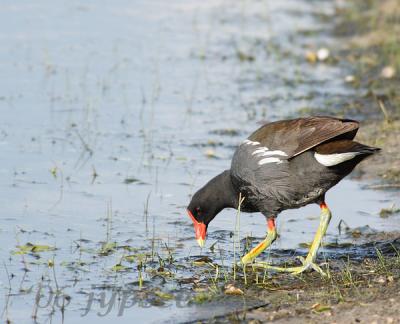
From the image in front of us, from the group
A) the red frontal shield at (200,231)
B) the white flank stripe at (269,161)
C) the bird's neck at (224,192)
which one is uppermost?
the white flank stripe at (269,161)

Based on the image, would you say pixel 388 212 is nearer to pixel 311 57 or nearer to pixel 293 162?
pixel 293 162

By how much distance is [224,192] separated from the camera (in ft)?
20.5

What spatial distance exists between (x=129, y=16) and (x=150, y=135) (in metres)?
5.84

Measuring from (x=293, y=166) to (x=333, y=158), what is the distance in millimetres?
300

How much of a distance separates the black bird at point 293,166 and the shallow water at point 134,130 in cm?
52

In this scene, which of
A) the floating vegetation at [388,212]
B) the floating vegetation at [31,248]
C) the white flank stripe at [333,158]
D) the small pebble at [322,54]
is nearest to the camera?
the white flank stripe at [333,158]

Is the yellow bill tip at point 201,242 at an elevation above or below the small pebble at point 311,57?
below

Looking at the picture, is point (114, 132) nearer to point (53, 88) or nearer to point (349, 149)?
point (53, 88)

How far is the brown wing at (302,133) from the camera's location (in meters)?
5.58

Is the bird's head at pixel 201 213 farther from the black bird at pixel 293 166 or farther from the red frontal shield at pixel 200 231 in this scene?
the black bird at pixel 293 166

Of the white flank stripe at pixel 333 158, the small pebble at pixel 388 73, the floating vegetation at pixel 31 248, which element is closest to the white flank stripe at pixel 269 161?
the white flank stripe at pixel 333 158

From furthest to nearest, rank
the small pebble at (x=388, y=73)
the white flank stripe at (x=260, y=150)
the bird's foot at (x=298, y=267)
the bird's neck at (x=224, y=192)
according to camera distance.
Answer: the small pebble at (x=388, y=73)
the bird's neck at (x=224, y=192)
the white flank stripe at (x=260, y=150)
the bird's foot at (x=298, y=267)

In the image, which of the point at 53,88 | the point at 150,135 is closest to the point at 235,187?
the point at 150,135

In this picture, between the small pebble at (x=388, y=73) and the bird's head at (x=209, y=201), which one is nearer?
the bird's head at (x=209, y=201)
